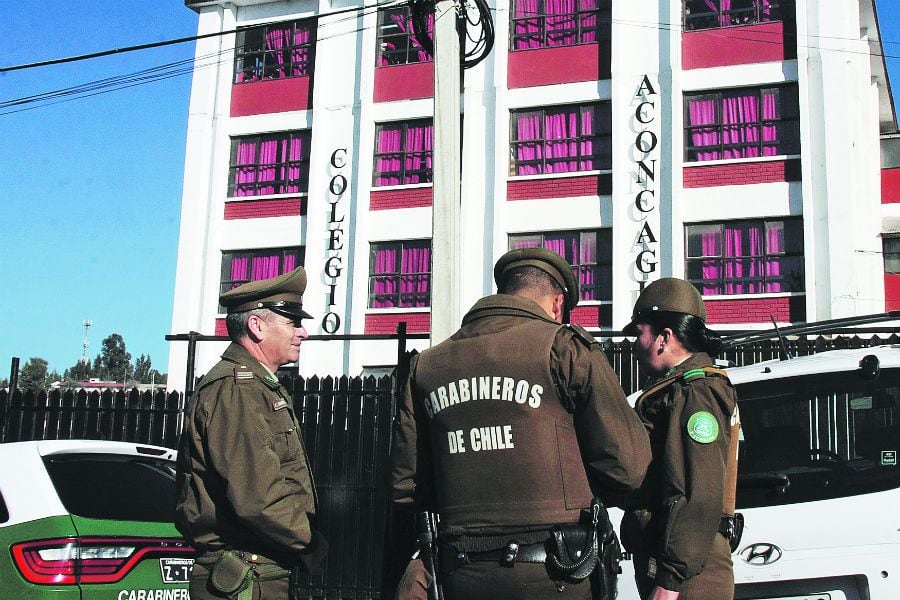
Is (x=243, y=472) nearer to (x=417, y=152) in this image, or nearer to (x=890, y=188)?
(x=417, y=152)

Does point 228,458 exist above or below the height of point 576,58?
below

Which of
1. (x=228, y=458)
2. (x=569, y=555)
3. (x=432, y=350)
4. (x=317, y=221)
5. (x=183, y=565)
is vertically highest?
(x=317, y=221)

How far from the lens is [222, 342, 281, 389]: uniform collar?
153 inches

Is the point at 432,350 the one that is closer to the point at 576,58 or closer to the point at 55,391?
the point at 55,391

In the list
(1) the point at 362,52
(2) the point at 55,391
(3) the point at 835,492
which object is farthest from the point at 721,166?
(3) the point at 835,492

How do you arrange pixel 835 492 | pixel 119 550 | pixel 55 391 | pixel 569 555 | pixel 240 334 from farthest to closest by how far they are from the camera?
pixel 55 391 → pixel 119 550 → pixel 835 492 → pixel 240 334 → pixel 569 555

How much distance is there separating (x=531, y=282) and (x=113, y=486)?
316cm

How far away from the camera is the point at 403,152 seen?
76.5 ft

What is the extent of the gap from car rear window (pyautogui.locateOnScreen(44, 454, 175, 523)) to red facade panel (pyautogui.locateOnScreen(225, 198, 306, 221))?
60.2 ft

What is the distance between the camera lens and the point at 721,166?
2080 cm

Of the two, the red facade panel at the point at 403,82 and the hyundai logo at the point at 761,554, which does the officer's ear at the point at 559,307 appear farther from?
the red facade panel at the point at 403,82

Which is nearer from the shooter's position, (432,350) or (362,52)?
(432,350)

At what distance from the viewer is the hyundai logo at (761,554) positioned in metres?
4.59

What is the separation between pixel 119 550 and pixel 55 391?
6824 mm
